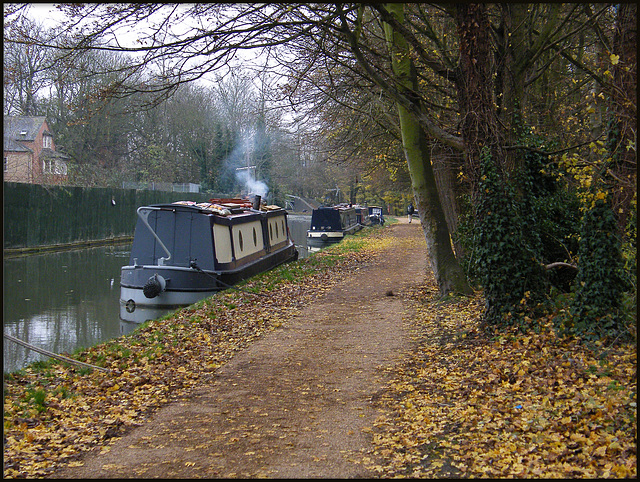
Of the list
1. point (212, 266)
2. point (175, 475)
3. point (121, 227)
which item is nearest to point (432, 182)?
point (212, 266)

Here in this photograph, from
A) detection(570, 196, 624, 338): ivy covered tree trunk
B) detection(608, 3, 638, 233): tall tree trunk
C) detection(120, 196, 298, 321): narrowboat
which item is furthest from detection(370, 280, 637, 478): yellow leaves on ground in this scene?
detection(120, 196, 298, 321): narrowboat

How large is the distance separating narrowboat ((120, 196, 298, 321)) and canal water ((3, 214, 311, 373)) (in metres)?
0.87

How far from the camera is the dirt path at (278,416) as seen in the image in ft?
15.1

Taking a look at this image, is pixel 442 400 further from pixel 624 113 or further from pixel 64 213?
pixel 64 213

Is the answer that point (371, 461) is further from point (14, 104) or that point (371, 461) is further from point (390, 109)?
point (14, 104)

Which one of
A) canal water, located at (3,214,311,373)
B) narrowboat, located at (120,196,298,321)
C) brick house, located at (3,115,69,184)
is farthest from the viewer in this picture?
brick house, located at (3,115,69,184)

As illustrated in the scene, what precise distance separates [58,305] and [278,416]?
12.1 m

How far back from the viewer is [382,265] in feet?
64.6

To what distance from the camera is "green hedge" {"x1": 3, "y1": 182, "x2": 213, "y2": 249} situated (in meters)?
27.5

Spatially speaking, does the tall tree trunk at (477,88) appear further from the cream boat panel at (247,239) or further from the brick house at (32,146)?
the brick house at (32,146)

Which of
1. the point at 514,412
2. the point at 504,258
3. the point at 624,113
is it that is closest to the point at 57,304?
the point at 504,258

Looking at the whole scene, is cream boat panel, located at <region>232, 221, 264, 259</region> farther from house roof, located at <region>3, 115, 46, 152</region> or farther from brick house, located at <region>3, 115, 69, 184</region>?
house roof, located at <region>3, 115, 46, 152</region>

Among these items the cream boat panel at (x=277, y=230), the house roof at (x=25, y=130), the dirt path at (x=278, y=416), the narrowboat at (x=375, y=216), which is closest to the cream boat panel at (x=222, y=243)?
the cream boat panel at (x=277, y=230)

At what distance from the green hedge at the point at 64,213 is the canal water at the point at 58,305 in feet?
6.21
